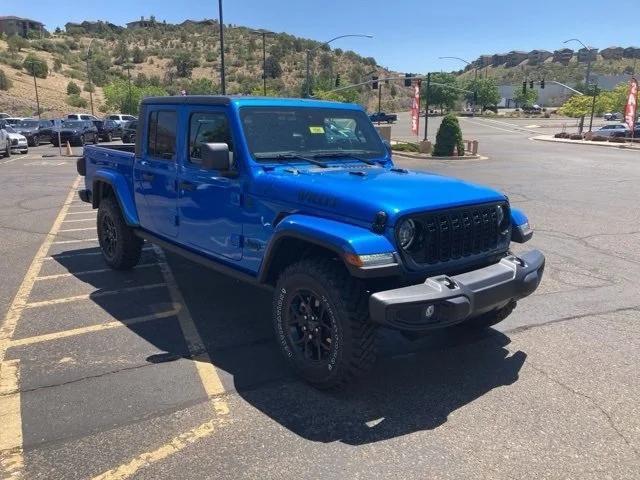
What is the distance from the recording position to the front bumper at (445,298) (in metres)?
3.25

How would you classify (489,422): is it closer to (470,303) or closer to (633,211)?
(470,303)

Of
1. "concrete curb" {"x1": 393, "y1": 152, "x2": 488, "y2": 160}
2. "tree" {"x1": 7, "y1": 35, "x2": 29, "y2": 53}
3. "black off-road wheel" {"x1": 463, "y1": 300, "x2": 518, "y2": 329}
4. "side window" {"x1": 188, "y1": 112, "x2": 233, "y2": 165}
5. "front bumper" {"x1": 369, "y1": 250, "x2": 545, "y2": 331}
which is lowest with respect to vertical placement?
"concrete curb" {"x1": 393, "y1": 152, "x2": 488, "y2": 160}

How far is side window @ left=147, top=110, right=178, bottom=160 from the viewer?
5207mm

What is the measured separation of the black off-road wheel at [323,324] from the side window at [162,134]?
2.06 m

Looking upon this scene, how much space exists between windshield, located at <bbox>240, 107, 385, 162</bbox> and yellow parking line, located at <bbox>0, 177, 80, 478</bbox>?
7.86ft

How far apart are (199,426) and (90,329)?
2.02 m

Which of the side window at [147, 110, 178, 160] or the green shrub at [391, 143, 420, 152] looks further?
the green shrub at [391, 143, 420, 152]

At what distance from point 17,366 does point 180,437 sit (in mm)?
1734

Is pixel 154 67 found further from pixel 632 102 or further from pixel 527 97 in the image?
pixel 632 102

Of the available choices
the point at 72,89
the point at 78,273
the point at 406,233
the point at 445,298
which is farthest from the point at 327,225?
the point at 72,89

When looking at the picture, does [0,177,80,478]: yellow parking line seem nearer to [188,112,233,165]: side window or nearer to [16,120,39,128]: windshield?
[188,112,233,165]: side window

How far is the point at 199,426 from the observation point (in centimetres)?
335

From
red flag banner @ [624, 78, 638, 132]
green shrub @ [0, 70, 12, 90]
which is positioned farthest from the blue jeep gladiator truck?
green shrub @ [0, 70, 12, 90]

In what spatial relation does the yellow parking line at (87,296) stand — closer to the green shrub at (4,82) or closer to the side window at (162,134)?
the side window at (162,134)
